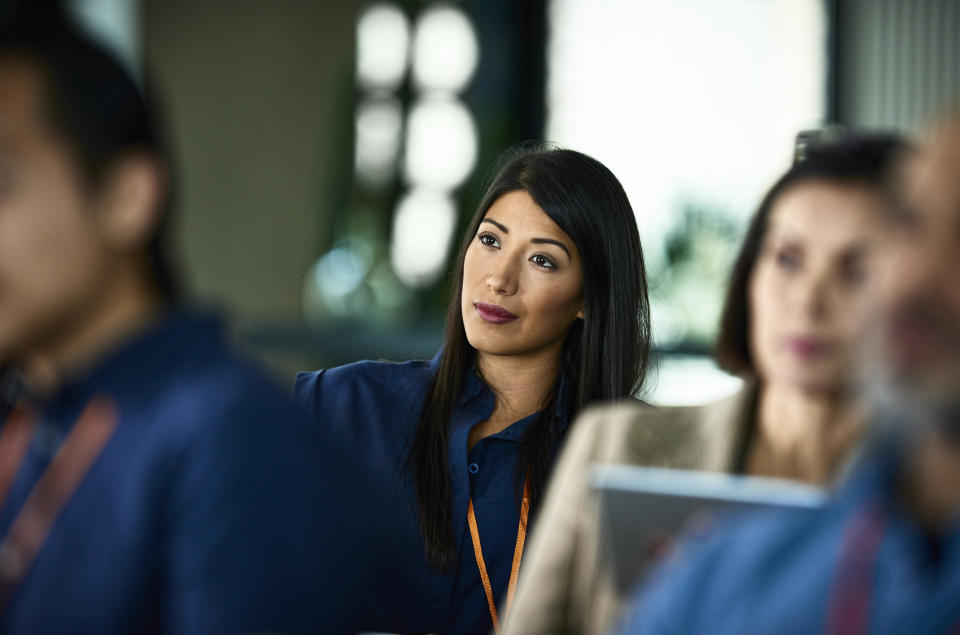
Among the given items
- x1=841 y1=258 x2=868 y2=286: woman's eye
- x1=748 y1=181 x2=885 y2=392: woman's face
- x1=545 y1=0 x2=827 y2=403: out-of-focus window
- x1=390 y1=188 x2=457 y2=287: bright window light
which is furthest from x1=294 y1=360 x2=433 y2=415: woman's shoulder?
x1=390 y1=188 x2=457 y2=287: bright window light

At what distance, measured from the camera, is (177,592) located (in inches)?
46.3

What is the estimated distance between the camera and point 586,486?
173 cm

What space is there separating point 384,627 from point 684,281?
5.05 metres

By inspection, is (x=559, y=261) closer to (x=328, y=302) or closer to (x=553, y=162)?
(x=553, y=162)

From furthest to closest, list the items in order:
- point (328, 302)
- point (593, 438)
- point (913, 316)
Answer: point (328, 302), point (593, 438), point (913, 316)

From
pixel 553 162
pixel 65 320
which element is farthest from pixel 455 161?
pixel 65 320

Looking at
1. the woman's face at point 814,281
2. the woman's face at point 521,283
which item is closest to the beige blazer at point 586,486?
the woman's face at point 814,281

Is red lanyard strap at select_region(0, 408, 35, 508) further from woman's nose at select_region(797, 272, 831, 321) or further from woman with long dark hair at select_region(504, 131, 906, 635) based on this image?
woman's nose at select_region(797, 272, 831, 321)

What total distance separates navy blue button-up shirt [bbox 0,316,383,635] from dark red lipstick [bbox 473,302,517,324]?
128 cm

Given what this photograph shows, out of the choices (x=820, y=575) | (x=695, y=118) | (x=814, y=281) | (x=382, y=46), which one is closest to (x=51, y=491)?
(x=820, y=575)

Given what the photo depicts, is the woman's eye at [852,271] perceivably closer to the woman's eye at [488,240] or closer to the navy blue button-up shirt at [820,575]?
the navy blue button-up shirt at [820,575]

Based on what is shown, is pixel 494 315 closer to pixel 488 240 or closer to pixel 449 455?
pixel 488 240

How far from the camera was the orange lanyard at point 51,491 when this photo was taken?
1.21 meters

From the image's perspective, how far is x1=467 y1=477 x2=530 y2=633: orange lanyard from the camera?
232 centimetres
